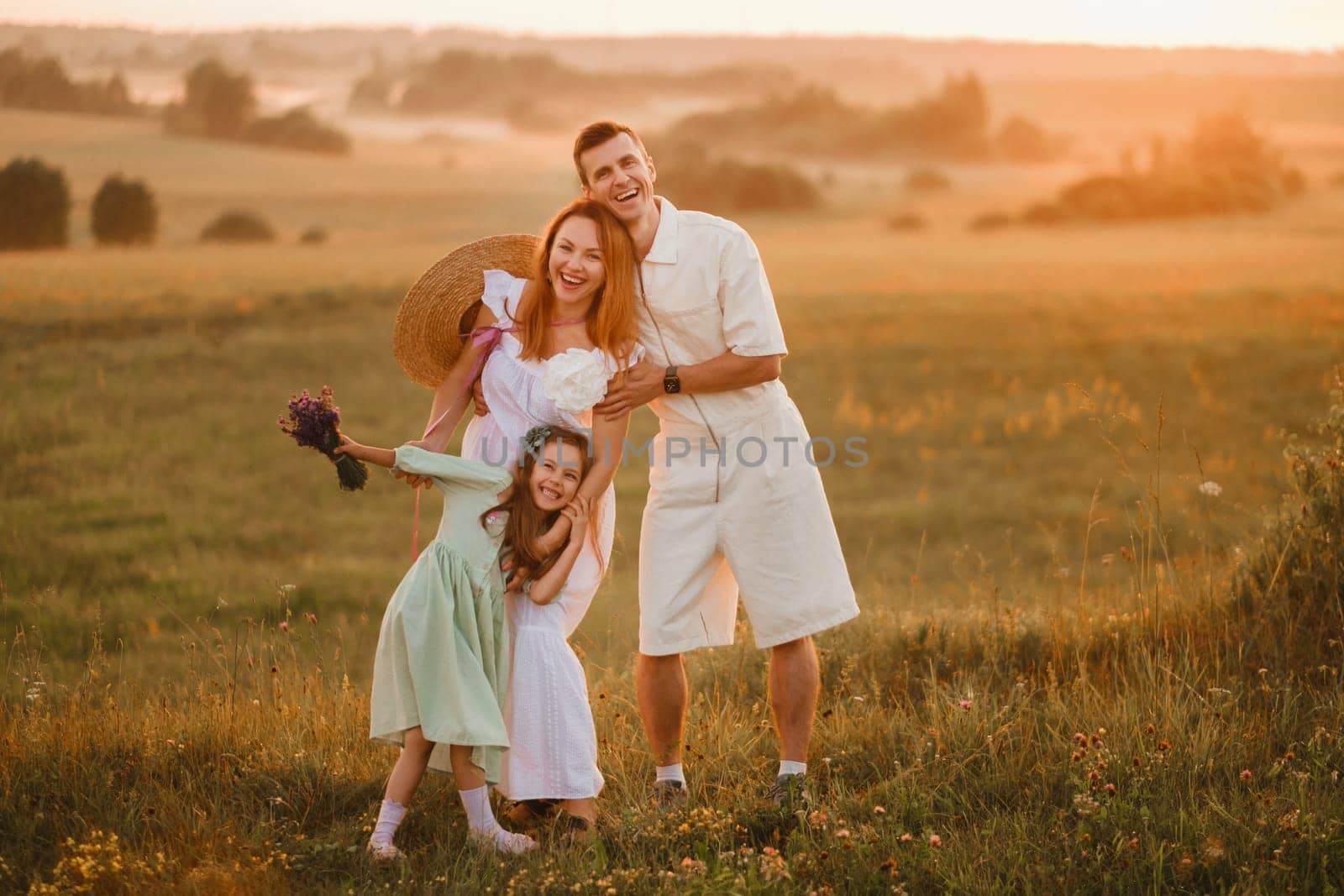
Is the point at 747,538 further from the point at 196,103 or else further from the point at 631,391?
the point at 196,103

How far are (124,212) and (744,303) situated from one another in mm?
13923

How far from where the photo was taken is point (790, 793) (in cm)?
378

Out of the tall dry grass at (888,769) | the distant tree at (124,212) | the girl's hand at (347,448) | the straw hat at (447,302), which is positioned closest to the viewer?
the tall dry grass at (888,769)

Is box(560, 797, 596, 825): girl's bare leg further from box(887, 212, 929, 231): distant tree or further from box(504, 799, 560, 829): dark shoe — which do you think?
box(887, 212, 929, 231): distant tree

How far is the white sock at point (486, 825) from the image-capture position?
3.52 metres

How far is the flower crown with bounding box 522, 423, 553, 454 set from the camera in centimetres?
376

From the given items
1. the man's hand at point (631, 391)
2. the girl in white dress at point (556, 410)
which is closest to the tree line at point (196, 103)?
the girl in white dress at point (556, 410)

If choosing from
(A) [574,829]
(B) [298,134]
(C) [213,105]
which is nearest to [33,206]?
(C) [213,105]

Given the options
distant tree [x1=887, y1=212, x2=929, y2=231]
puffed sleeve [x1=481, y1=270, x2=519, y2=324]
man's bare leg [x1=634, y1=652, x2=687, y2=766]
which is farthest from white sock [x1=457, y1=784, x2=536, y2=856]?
distant tree [x1=887, y1=212, x2=929, y2=231]

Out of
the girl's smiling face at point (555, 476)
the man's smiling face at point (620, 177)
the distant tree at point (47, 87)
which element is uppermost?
the distant tree at point (47, 87)

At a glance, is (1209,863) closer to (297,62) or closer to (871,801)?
(871,801)

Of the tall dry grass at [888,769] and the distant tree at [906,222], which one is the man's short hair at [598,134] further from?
the distant tree at [906,222]

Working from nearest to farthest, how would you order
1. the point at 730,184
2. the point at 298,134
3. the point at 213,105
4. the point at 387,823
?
the point at 387,823
the point at 213,105
the point at 298,134
the point at 730,184

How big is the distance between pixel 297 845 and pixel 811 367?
1343 centimetres
